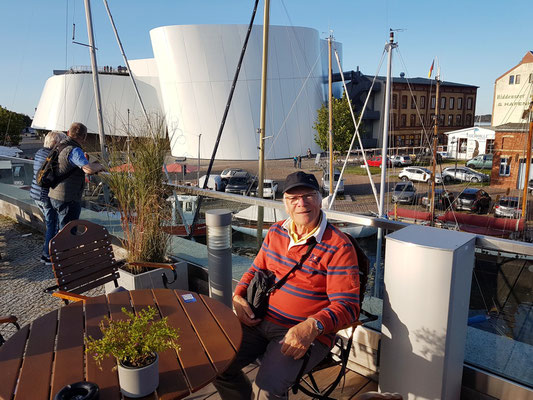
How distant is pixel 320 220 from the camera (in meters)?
2.40

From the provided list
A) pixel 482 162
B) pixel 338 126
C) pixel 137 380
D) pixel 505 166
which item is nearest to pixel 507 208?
pixel 505 166

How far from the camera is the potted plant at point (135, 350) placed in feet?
4.85

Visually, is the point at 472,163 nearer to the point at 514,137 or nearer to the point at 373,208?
the point at 514,137

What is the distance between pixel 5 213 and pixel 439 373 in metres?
8.26

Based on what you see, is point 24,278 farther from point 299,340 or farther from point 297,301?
point 299,340

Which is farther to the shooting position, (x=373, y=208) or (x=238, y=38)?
(x=238, y=38)

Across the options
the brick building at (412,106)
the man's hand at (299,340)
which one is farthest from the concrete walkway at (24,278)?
the brick building at (412,106)

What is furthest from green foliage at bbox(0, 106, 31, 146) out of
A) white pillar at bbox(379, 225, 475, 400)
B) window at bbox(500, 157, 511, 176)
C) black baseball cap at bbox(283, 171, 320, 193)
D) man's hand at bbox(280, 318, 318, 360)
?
white pillar at bbox(379, 225, 475, 400)

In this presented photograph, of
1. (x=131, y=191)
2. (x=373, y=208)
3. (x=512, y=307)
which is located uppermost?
(x=131, y=191)

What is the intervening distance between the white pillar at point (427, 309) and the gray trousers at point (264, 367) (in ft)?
1.40

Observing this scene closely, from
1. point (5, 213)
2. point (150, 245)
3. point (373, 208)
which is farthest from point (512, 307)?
point (373, 208)

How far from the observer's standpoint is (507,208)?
22.5 meters

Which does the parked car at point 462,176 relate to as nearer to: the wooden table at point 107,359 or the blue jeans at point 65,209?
the blue jeans at point 65,209

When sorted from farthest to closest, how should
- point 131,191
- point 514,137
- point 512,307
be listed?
point 514,137
point 512,307
point 131,191
